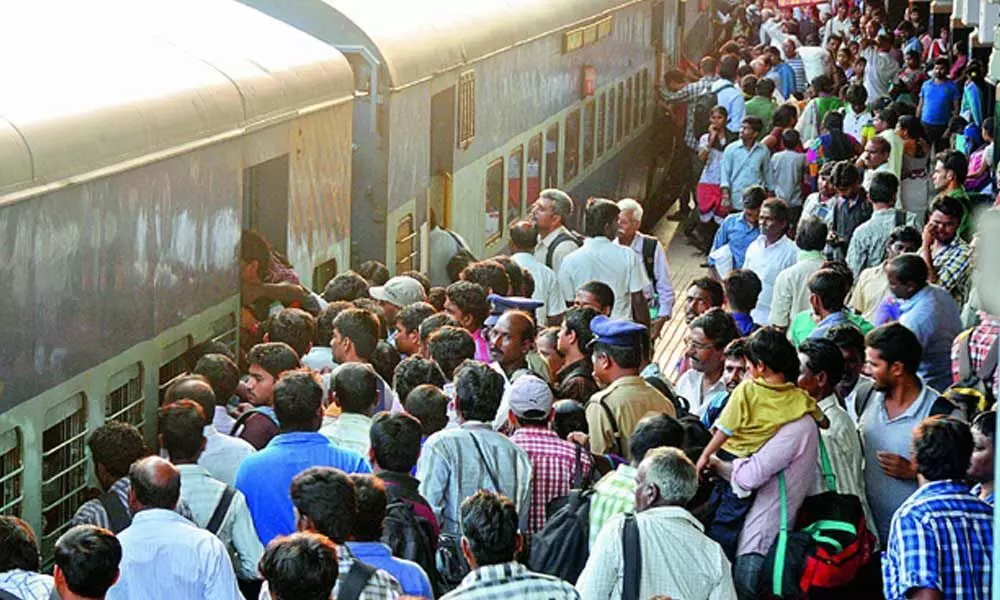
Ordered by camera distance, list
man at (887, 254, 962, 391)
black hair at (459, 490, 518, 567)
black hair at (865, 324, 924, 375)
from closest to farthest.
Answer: black hair at (459, 490, 518, 567)
black hair at (865, 324, 924, 375)
man at (887, 254, 962, 391)

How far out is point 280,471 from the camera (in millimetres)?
6457

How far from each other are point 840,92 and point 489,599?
19197 mm

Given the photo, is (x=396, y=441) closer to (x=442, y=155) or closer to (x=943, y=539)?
(x=943, y=539)

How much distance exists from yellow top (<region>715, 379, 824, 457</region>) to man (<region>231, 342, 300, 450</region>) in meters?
1.69

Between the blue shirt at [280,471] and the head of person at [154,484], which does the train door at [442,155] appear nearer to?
the blue shirt at [280,471]

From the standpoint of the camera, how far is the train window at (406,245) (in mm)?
11477

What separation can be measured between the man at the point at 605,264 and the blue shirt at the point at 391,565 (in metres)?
5.48

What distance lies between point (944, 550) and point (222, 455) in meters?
2.55

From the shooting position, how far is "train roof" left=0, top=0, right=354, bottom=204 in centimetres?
637

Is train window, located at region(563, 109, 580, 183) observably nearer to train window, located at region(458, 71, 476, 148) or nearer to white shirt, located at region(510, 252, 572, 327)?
train window, located at region(458, 71, 476, 148)

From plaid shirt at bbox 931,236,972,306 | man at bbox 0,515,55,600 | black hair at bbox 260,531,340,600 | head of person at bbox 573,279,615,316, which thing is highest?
black hair at bbox 260,531,340,600

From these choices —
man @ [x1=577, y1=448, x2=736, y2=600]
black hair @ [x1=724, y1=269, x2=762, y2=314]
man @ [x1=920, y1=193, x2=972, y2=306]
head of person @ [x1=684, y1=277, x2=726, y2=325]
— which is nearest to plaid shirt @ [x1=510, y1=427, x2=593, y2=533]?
man @ [x1=577, y1=448, x2=736, y2=600]

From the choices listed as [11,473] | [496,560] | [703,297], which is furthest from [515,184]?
[496,560]

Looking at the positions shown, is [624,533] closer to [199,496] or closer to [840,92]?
[199,496]
